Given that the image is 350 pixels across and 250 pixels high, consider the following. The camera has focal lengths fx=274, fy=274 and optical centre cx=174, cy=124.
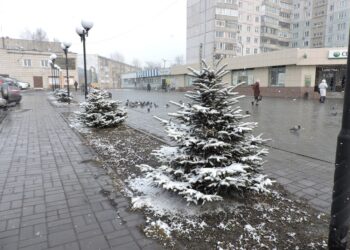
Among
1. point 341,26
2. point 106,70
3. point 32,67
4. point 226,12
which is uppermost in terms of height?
point 226,12

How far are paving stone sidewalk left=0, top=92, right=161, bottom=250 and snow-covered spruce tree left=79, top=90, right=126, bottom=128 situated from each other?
273 cm

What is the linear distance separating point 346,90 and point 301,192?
7.45 ft

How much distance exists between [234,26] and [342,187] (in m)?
65.1

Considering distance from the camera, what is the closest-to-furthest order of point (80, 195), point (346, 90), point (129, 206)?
point (346, 90) → point (129, 206) → point (80, 195)

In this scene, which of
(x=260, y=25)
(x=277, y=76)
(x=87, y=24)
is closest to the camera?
(x=87, y=24)

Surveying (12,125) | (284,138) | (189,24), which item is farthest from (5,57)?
(284,138)

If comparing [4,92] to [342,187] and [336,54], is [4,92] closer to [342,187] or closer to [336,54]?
[342,187]

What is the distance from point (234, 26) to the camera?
62.0 metres

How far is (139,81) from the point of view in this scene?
6925 cm

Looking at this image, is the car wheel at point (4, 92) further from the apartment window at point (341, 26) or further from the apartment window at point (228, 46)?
the apartment window at point (341, 26)

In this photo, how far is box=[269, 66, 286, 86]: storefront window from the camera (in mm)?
28750

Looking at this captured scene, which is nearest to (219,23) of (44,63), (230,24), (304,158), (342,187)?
(230,24)

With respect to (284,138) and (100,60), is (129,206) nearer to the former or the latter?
(284,138)

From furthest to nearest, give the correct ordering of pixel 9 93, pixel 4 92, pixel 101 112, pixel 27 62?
1. pixel 27 62
2. pixel 9 93
3. pixel 4 92
4. pixel 101 112
